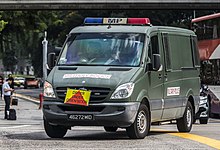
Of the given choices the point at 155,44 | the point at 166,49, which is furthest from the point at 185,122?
the point at 155,44

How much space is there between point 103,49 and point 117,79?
1180 millimetres

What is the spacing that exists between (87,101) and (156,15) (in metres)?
58.4

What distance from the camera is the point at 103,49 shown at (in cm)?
1552

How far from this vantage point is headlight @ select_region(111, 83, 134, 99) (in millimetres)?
14484

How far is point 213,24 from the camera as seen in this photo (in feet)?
102

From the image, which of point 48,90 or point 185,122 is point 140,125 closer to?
point 48,90

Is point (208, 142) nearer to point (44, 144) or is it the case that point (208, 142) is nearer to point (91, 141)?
point (91, 141)

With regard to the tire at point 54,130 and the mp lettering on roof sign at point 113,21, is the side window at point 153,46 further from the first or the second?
the tire at point 54,130

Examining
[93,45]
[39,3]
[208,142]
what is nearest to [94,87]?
[93,45]

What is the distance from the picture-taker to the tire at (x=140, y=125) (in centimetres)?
1489

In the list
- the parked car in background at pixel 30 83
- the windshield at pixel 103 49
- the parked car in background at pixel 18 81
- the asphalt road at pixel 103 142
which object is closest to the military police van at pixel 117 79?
the windshield at pixel 103 49

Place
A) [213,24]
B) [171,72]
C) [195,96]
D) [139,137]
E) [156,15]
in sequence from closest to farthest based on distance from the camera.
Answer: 1. [139,137]
2. [171,72]
3. [195,96]
4. [213,24]
5. [156,15]

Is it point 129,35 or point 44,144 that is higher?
point 129,35

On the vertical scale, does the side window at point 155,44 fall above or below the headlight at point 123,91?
above
